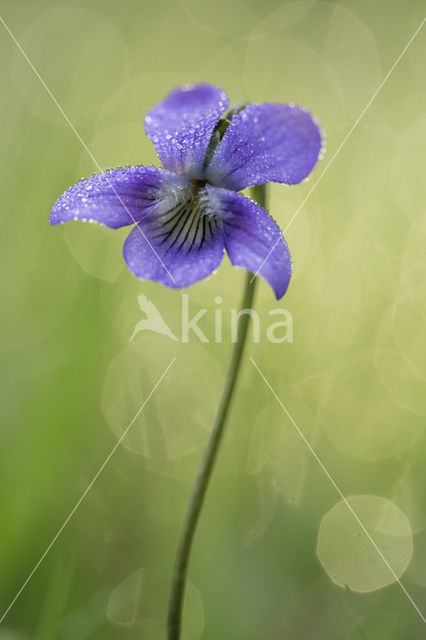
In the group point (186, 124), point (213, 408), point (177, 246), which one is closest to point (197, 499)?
point (177, 246)

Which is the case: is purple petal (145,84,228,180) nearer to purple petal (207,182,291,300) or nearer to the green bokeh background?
purple petal (207,182,291,300)

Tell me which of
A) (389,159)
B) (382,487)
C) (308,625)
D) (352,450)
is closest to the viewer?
(308,625)

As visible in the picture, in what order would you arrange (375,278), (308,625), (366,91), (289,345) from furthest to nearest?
(366,91) < (375,278) < (289,345) < (308,625)

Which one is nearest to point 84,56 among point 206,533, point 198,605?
point 206,533

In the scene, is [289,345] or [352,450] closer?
[352,450]

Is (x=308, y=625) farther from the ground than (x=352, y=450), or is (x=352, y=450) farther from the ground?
(x=352, y=450)

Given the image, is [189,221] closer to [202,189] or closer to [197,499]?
[202,189]

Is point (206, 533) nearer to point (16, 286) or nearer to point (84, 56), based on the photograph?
point (16, 286)
